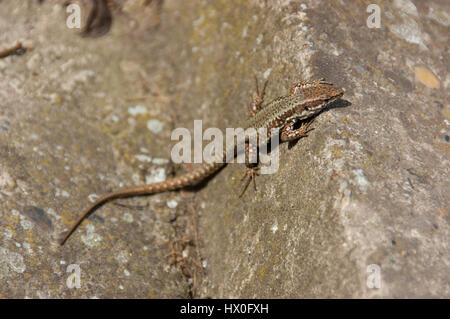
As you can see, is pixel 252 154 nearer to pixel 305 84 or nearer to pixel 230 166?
pixel 230 166

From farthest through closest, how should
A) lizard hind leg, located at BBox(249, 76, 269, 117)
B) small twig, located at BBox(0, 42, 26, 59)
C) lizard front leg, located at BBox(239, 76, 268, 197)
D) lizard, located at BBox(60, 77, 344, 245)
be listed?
small twig, located at BBox(0, 42, 26, 59) < lizard hind leg, located at BBox(249, 76, 269, 117) < lizard front leg, located at BBox(239, 76, 268, 197) < lizard, located at BBox(60, 77, 344, 245)

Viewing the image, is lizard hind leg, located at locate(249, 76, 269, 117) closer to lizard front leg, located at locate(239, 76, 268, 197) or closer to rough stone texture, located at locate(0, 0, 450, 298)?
lizard front leg, located at locate(239, 76, 268, 197)

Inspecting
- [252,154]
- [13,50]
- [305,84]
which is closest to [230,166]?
[252,154]

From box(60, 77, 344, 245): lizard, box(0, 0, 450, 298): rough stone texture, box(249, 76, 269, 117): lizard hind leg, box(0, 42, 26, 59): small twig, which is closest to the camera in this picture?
box(0, 0, 450, 298): rough stone texture

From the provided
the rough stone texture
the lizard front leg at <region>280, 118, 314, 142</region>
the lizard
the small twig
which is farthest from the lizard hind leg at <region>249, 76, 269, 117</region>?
the small twig

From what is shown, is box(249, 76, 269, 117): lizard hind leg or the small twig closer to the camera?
box(249, 76, 269, 117): lizard hind leg
